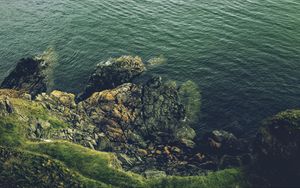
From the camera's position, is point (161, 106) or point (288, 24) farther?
point (288, 24)

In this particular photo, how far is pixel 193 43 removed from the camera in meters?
55.0

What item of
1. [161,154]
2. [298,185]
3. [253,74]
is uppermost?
[253,74]

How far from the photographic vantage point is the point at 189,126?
40375 mm

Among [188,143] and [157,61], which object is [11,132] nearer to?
[188,143]

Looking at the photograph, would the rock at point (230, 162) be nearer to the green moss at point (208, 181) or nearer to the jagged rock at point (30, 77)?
the green moss at point (208, 181)

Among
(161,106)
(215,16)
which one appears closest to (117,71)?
(161,106)

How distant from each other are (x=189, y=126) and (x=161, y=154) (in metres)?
5.64

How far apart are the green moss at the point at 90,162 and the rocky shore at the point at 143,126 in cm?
163

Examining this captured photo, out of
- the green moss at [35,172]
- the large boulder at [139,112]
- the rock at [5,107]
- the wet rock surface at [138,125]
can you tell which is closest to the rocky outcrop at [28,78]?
the wet rock surface at [138,125]

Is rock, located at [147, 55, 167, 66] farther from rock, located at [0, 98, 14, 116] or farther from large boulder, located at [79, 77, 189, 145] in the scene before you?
rock, located at [0, 98, 14, 116]

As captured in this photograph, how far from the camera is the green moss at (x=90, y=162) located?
1272 inches

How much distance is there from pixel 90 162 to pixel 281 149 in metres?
19.8

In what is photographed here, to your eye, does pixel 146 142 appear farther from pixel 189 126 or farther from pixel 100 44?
pixel 100 44

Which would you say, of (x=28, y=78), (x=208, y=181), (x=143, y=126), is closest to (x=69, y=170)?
(x=143, y=126)
